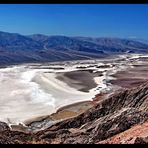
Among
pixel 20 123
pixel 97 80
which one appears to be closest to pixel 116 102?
pixel 20 123

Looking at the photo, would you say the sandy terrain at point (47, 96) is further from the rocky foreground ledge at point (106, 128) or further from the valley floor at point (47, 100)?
the rocky foreground ledge at point (106, 128)

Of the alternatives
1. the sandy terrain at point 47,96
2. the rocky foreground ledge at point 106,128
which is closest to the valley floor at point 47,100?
the sandy terrain at point 47,96

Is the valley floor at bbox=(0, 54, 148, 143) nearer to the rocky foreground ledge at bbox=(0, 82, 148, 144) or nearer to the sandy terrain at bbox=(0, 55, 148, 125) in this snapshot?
the sandy terrain at bbox=(0, 55, 148, 125)

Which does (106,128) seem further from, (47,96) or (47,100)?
(47,96)

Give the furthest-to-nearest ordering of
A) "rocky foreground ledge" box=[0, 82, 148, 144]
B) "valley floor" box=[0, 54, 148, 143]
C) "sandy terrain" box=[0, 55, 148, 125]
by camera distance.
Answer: "sandy terrain" box=[0, 55, 148, 125] → "valley floor" box=[0, 54, 148, 143] → "rocky foreground ledge" box=[0, 82, 148, 144]

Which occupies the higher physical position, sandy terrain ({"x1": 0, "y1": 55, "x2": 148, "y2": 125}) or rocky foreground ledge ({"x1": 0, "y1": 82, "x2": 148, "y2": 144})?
rocky foreground ledge ({"x1": 0, "y1": 82, "x2": 148, "y2": 144})

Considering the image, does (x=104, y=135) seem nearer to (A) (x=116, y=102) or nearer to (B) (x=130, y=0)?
(A) (x=116, y=102)

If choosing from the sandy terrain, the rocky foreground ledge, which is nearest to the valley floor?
the sandy terrain
